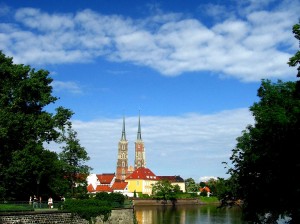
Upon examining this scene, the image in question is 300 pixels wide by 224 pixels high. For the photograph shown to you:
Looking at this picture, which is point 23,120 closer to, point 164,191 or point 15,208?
point 15,208

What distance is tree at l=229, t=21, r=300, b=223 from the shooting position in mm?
26781

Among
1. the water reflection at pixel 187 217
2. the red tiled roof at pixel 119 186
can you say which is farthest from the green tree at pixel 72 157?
the red tiled roof at pixel 119 186

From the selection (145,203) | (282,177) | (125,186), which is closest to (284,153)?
(282,177)

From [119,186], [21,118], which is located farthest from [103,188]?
A: [21,118]

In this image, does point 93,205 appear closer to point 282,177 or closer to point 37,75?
point 37,75

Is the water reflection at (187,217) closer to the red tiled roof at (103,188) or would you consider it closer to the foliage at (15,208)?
the foliage at (15,208)

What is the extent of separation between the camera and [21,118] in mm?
38406

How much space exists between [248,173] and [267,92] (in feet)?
24.6

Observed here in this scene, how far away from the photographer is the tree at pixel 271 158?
Answer: 26781 mm

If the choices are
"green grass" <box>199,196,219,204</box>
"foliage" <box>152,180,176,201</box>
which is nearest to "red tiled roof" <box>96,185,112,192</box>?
"foliage" <box>152,180,176,201</box>

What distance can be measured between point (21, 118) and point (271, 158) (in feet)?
72.4

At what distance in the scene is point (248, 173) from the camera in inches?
1409

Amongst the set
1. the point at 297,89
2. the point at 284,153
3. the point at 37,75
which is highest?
the point at 37,75

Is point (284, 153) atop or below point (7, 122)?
below
